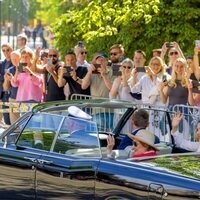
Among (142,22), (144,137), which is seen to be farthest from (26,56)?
(144,137)

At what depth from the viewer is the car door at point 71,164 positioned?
6484mm

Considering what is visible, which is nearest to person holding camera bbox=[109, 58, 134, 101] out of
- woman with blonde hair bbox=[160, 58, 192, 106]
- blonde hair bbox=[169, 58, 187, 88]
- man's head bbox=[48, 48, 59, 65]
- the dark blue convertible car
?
woman with blonde hair bbox=[160, 58, 192, 106]

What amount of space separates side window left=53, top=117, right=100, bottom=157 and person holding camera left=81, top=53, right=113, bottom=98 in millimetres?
4079

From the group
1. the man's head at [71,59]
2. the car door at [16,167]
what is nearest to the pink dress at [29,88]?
the man's head at [71,59]

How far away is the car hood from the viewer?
6.14 m

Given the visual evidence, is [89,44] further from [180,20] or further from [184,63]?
[184,63]

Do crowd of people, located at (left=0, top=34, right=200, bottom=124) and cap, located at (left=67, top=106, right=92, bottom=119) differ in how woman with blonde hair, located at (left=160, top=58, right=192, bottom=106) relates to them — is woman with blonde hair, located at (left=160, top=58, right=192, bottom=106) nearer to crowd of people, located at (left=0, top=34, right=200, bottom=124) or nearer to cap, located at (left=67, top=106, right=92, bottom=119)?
crowd of people, located at (left=0, top=34, right=200, bottom=124)

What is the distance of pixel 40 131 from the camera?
287 inches

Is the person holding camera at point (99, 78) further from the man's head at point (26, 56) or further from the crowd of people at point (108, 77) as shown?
the man's head at point (26, 56)

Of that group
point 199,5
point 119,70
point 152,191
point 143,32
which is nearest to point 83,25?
point 143,32

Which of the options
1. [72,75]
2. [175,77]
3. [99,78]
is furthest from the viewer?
[72,75]

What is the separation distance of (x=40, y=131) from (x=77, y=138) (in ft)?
1.59

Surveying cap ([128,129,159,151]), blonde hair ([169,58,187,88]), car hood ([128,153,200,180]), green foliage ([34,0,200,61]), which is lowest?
car hood ([128,153,200,180])

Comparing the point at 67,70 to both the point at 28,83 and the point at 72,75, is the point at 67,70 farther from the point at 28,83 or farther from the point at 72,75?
the point at 28,83
